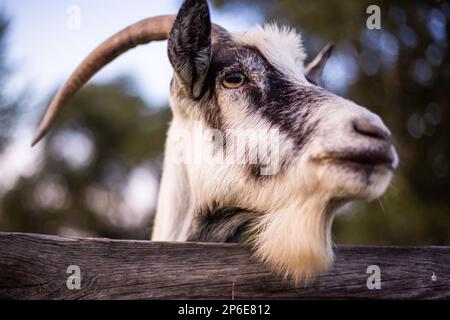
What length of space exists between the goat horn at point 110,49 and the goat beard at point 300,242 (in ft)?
4.03

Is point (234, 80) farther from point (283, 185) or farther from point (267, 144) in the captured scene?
point (283, 185)

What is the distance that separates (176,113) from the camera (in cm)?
309

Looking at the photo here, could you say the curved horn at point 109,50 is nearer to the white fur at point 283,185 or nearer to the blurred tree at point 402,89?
the white fur at point 283,185

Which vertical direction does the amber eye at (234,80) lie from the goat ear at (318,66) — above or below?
below

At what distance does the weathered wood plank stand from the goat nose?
1.88ft

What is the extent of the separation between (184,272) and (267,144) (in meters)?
0.71

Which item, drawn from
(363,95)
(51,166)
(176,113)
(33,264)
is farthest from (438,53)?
(51,166)

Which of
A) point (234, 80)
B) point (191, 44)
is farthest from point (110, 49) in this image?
point (234, 80)

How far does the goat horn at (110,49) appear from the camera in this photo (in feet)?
10.3

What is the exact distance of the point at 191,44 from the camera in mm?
2756

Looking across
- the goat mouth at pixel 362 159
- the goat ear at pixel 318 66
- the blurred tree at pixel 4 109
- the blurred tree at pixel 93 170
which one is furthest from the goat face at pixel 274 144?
the blurred tree at pixel 93 170

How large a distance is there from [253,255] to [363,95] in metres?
8.94

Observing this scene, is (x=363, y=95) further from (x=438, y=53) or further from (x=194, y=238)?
(x=194, y=238)

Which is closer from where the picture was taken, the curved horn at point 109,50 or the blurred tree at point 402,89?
the curved horn at point 109,50
